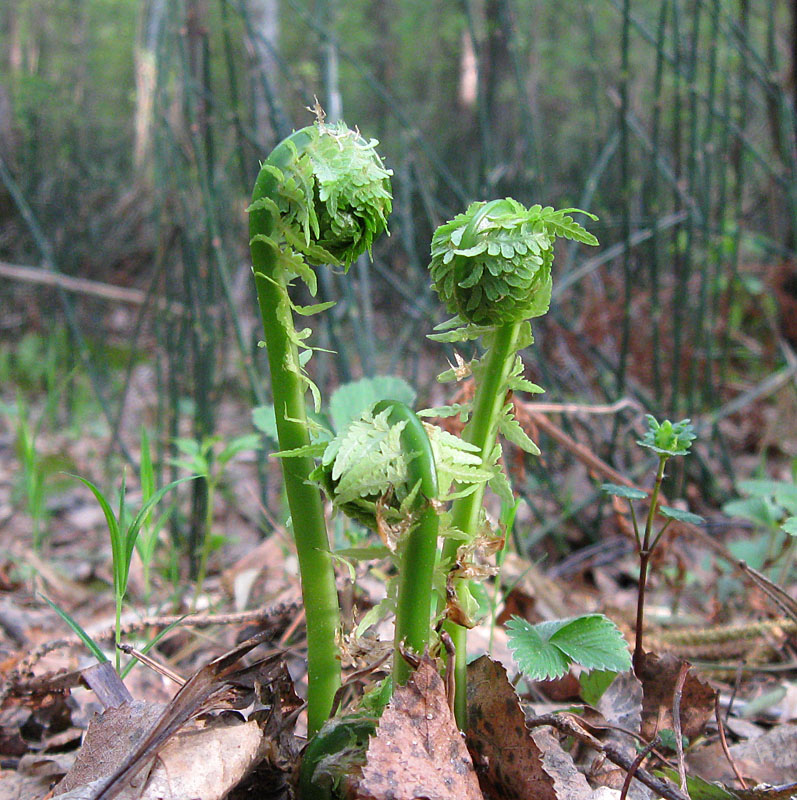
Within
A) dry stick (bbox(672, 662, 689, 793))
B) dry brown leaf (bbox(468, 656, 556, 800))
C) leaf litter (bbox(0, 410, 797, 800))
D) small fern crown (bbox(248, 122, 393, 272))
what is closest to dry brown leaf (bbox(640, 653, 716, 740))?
leaf litter (bbox(0, 410, 797, 800))

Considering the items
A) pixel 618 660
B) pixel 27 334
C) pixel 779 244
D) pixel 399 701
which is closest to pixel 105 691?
pixel 399 701

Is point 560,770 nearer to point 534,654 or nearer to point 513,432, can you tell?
point 534,654

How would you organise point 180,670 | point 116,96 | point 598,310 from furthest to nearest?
point 116,96 < point 598,310 < point 180,670

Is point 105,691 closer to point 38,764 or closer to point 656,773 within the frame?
point 38,764

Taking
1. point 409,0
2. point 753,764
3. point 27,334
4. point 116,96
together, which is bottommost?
point 27,334

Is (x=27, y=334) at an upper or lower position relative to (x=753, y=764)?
lower

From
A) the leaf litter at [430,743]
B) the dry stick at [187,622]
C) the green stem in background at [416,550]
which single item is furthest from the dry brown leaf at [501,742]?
the dry stick at [187,622]

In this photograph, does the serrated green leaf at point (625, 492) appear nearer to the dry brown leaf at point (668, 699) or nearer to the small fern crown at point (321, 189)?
the dry brown leaf at point (668, 699)
